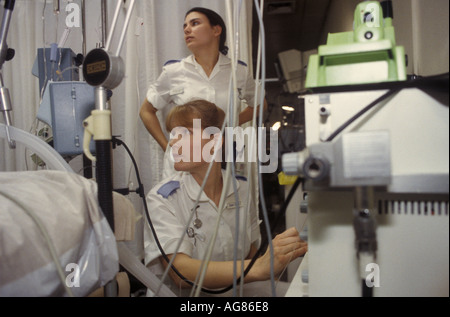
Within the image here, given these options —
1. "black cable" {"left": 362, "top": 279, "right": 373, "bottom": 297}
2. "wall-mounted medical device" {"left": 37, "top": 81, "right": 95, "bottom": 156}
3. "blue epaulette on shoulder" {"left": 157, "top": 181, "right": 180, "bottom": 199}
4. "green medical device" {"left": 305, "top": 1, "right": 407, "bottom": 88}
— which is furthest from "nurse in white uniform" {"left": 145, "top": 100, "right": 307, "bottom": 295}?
"green medical device" {"left": 305, "top": 1, "right": 407, "bottom": 88}

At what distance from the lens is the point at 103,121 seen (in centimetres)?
60

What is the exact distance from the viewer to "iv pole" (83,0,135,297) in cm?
61

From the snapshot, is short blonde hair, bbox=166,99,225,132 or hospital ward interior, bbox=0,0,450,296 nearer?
hospital ward interior, bbox=0,0,450,296

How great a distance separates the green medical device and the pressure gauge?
37 centimetres

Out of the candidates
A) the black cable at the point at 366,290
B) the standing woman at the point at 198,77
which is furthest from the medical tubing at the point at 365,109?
the standing woman at the point at 198,77

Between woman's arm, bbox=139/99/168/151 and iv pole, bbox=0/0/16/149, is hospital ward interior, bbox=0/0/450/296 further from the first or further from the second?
woman's arm, bbox=139/99/168/151

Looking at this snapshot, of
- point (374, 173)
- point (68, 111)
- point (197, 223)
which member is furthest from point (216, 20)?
point (374, 173)

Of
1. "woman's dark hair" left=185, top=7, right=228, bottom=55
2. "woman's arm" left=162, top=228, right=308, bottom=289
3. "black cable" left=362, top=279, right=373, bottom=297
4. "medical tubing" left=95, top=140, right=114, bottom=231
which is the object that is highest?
"woman's dark hair" left=185, top=7, right=228, bottom=55

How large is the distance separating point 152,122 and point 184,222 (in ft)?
2.13

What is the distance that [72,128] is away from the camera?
1.08 meters

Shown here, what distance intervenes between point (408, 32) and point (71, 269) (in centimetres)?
134

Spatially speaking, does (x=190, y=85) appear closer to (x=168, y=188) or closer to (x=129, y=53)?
(x=129, y=53)
